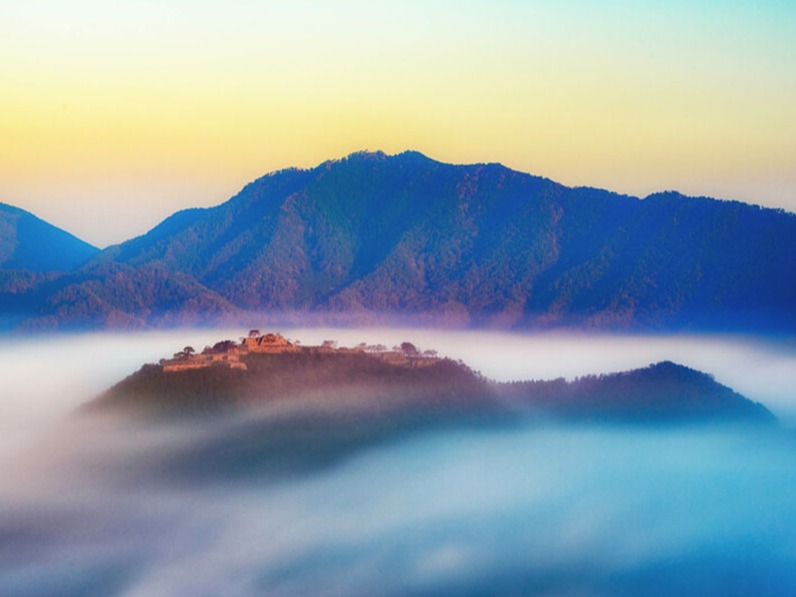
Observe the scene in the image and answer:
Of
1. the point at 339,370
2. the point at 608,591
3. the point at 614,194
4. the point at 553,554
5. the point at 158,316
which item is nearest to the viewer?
the point at 608,591

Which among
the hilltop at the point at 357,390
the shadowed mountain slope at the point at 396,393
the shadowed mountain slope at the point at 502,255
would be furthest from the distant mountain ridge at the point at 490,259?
the hilltop at the point at 357,390

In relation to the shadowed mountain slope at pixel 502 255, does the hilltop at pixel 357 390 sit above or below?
below

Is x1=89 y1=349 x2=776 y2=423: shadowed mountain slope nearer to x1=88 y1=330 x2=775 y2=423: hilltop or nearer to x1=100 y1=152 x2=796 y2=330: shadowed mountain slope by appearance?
x1=88 y1=330 x2=775 y2=423: hilltop

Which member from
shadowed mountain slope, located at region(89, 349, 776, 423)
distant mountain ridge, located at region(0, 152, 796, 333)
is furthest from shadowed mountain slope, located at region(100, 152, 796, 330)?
shadowed mountain slope, located at region(89, 349, 776, 423)

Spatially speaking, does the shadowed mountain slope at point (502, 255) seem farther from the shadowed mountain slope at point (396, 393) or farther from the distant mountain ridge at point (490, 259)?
the shadowed mountain slope at point (396, 393)

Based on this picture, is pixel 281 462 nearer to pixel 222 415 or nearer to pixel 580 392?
pixel 222 415

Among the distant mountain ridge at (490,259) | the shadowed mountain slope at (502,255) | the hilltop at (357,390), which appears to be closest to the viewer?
the hilltop at (357,390)

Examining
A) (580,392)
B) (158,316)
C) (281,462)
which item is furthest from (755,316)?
(281,462)

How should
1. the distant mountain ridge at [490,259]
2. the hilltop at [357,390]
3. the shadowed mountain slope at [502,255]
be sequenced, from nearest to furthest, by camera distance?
the hilltop at [357,390] → the distant mountain ridge at [490,259] → the shadowed mountain slope at [502,255]

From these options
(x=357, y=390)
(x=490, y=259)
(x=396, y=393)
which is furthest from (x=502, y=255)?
(x=357, y=390)
